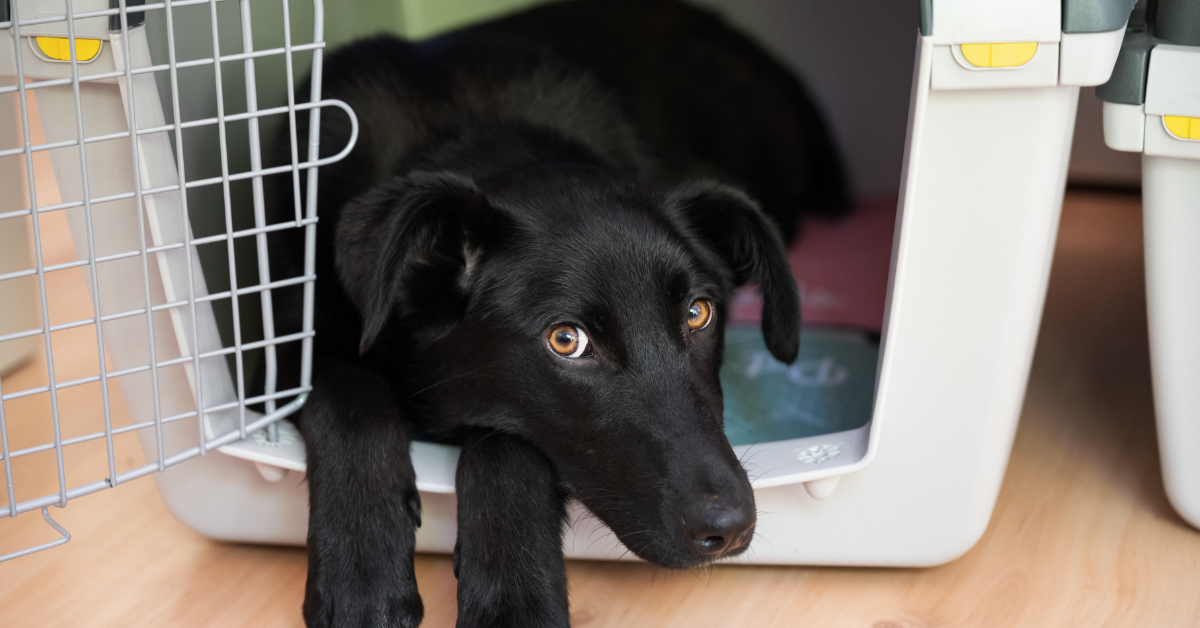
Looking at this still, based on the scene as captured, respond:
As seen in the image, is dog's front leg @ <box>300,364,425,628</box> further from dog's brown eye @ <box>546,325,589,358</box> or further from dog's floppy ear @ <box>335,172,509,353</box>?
dog's brown eye @ <box>546,325,589,358</box>

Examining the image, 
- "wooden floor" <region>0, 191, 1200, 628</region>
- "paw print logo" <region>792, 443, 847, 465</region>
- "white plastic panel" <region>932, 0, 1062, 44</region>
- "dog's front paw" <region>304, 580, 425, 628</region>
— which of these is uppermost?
"white plastic panel" <region>932, 0, 1062, 44</region>

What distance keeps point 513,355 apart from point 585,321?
0.11m

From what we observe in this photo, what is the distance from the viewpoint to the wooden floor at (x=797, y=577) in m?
1.31

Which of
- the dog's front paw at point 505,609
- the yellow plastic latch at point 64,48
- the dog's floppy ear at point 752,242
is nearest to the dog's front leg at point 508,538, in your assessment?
the dog's front paw at point 505,609

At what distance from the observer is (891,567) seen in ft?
4.61

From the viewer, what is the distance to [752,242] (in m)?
1.35

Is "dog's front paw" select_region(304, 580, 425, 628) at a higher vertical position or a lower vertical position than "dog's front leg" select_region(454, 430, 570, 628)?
lower

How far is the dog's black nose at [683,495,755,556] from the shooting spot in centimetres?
103

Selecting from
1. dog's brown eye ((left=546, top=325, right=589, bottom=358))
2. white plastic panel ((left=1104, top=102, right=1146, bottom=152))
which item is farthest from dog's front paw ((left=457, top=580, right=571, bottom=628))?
white plastic panel ((left=1104, top=102, right=1146, bottom=152))

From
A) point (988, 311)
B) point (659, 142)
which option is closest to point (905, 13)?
point (659, 142)

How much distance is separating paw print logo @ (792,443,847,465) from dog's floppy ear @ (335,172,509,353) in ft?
1.62

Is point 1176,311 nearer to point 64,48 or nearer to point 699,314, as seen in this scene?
point 699,314

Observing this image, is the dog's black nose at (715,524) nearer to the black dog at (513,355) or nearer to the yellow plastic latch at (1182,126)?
the black dog at (513,355)

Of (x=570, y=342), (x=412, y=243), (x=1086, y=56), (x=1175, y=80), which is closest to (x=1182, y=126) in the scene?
(x=1175, y=80)
